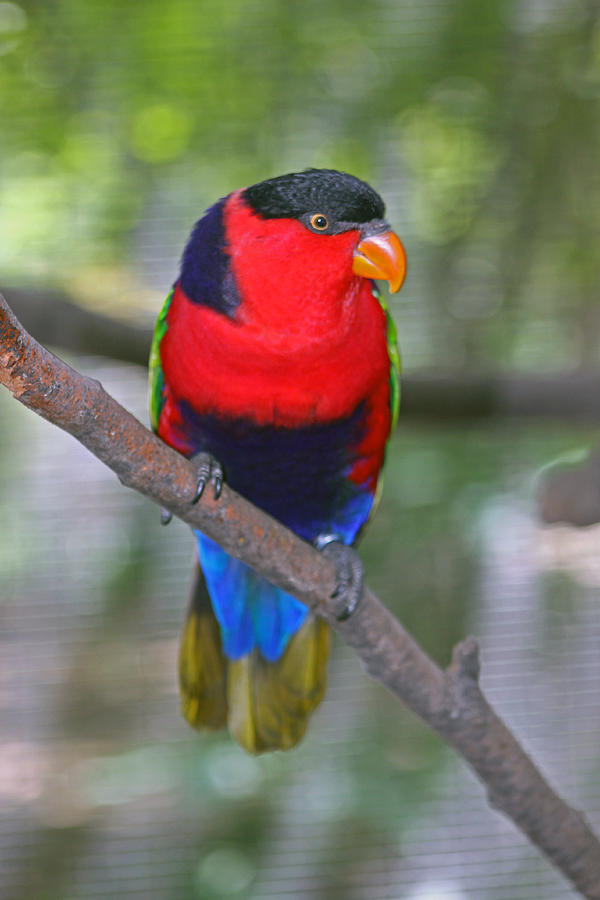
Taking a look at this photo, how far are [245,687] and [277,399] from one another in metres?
0.35

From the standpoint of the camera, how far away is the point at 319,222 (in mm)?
678

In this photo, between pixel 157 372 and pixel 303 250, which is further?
pixel 157 372

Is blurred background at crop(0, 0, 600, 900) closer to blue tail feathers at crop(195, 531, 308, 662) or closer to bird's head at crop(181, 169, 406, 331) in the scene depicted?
blue tail feathers at crop(195, 531, 308, 662)

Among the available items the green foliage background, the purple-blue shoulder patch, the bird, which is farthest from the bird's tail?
the green foliage background

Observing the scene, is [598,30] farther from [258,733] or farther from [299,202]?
[258,733]

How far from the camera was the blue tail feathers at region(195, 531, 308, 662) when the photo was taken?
0.89m

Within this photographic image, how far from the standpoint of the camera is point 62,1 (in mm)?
1171

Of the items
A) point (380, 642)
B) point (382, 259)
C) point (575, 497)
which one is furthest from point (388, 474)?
point (382, 259)

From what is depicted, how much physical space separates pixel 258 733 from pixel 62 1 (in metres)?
1.01

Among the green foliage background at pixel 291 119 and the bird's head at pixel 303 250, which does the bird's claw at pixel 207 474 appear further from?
the green foliage background at pixel 291 119

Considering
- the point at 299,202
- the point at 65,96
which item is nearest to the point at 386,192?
the point at 65,96

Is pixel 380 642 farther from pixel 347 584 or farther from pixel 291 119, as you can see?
pixel 291 119

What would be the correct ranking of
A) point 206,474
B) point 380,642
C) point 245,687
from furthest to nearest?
point 245,687, point 380,642, point 206,474

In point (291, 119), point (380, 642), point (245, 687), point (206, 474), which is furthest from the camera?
point (291, 119)
